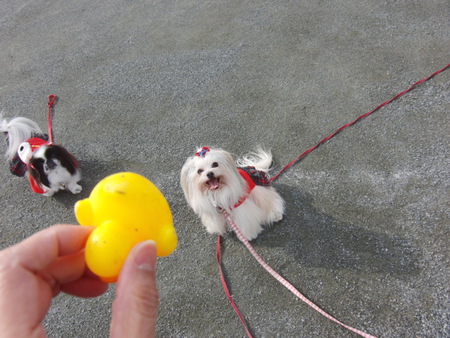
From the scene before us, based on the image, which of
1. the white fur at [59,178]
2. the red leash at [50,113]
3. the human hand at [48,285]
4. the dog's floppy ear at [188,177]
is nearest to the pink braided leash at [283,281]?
the dog's floppy ear at [188,177]

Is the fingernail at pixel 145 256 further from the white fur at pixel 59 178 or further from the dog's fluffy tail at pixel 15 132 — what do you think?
the dog's fluffy tail at pixel 15 132

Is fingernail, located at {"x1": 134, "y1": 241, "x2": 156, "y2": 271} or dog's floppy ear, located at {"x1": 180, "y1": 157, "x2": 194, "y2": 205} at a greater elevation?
fingernail, located at {"x1": 134, "y1": 241, "x2": 156, "y2": 271}

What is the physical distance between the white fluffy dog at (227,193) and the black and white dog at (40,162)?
5.86ft

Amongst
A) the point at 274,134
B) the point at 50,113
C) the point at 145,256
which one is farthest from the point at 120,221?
the point at 50,113

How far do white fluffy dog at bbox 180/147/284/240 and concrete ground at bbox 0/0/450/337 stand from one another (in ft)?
0.69

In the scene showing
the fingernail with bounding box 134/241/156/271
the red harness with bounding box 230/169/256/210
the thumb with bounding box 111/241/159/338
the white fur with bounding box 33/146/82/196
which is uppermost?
the fingernail with bounding box 134/241/156/271

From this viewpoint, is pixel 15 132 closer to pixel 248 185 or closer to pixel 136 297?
pixel 248 185

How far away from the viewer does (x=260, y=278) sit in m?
2.93

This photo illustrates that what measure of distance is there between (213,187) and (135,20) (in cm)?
560

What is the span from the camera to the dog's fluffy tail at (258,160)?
12.0 feet

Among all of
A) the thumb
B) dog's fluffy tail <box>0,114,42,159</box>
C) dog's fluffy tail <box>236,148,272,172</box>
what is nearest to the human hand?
the thumb

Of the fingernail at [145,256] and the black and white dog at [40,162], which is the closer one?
the fingernail at [145,256]

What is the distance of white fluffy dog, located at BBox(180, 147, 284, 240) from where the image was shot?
107 inches

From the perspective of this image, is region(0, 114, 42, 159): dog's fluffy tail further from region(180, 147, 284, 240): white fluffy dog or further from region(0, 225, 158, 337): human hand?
region(0, 225, 158, 337): human hand
